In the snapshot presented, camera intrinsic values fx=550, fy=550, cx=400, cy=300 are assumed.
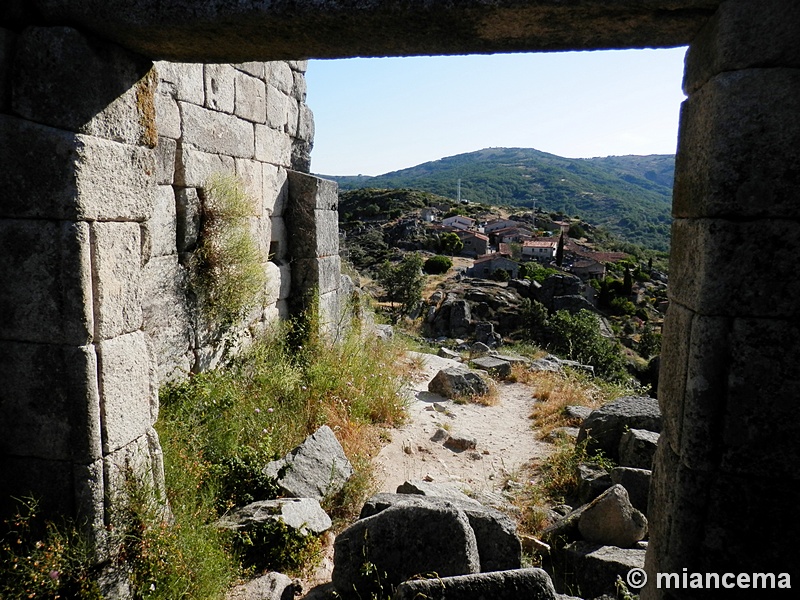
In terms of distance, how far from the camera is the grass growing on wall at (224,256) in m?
4.79

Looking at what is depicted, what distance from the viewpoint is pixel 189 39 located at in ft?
8.32

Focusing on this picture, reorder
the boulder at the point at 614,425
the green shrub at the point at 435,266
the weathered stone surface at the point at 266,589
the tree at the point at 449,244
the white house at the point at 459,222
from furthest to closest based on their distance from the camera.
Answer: the white house at the point at 459,222, the tree at the point at 449,244, the green shrub at the point at 435,266, the boulder at the point at 614,425, the weathered stone surface at the point at 266,589

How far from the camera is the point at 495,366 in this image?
9.02 m

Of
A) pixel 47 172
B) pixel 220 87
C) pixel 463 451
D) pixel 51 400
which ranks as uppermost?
pixel 220 87

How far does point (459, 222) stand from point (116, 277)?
64020mm

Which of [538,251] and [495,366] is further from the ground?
[538,251]

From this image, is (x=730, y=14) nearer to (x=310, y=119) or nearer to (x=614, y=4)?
→ (x=614, y=4)

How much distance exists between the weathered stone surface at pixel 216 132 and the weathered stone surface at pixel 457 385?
3.89m

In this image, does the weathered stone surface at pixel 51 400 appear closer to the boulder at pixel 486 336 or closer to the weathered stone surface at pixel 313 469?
the weathered stone surface at pixel 313 469

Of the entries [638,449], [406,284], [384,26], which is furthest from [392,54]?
[406,284]

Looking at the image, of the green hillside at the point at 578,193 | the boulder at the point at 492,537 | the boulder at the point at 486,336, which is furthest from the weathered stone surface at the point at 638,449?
the green hillside at the point at 578,193

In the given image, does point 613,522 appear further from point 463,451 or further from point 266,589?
point 266,589

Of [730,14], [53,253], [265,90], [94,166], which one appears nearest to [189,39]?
[94,166]

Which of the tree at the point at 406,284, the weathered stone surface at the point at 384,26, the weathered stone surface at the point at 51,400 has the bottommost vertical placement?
the tree at the point at 406,284
